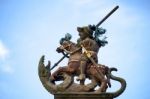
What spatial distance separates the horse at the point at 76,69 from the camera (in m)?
9.59

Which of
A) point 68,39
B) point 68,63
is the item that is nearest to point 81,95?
point 68,63

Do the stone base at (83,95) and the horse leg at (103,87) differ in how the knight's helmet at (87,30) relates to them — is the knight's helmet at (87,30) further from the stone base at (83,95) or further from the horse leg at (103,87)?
the stone base at (83,95)

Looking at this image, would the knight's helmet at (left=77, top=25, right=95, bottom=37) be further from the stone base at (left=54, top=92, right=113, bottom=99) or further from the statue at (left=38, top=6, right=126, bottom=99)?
the stone base at (left=54, top=92, right=113, bottom=99)

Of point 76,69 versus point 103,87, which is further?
point 76,69

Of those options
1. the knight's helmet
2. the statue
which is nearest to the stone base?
the statue

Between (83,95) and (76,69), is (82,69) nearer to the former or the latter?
(76,69)

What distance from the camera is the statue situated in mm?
9578

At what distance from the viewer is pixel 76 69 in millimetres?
9836

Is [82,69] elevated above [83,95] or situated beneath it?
elevated above

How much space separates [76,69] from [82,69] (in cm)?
18

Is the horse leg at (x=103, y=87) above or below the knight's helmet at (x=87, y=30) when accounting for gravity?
below

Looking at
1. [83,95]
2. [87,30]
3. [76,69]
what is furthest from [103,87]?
[87,30]

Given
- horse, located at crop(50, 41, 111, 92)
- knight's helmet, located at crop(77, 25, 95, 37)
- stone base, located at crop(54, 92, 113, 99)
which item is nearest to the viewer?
stone base, located at crop(54, 92, 113, 99)

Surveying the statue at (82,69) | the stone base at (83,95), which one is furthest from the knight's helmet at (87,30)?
the stone base at (83,95)
